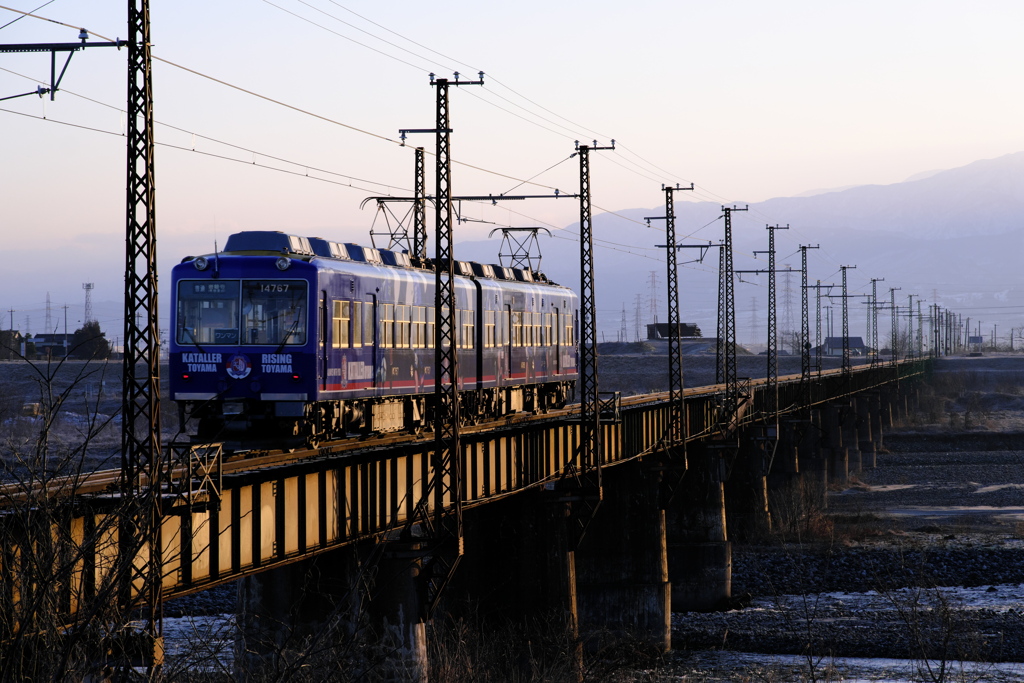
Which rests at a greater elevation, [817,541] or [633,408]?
[633,408]

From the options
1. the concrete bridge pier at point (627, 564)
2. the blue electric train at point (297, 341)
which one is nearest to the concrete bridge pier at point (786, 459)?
the concrete bridge pier at point (627, 564)

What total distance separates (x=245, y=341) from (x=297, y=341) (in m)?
1.03

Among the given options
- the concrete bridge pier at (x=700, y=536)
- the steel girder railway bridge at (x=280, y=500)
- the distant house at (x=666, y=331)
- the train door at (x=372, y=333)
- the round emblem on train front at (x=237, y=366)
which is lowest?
the concrete bridge pier at (x=700, y=536)

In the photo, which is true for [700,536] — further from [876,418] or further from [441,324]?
[876,418]

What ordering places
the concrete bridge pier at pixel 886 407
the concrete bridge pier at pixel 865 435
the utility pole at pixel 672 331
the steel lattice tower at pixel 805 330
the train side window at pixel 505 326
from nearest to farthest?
the train side window at pixel 505 326 → the utility pole at pixel 672 331 → the steel lattice tower at pixel 805 330 → the concrete bridge pier at pixel 865 435 → the concrete bridge pier at pixel 886 407

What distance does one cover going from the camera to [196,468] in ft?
50.0

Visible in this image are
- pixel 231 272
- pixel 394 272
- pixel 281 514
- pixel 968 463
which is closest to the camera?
pixel 281 514

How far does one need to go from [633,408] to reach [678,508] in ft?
Result: 33.9

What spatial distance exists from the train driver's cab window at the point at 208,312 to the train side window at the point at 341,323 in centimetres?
190

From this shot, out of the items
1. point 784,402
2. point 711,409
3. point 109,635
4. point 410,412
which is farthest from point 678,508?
point 109,635

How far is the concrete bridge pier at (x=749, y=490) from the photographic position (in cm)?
5631

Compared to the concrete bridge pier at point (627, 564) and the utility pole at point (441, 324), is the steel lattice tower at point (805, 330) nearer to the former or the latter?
the concrete bridge pier at point (627, 564)

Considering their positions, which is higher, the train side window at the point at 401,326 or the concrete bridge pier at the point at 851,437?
the train side window at the point at 401,326

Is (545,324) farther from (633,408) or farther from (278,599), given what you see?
(278,599)
